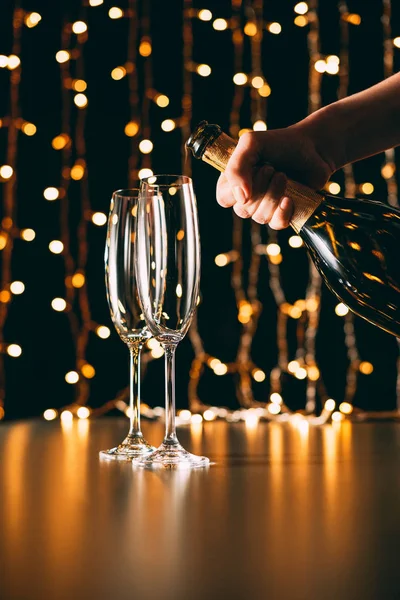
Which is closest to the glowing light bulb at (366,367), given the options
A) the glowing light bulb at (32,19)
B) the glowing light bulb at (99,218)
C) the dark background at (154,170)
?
the dark background at (154,170)

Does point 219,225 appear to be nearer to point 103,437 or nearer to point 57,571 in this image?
point 103,437

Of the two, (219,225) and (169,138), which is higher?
(169,138)

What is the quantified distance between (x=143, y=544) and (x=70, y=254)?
1681mm

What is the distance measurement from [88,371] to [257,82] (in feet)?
2.78

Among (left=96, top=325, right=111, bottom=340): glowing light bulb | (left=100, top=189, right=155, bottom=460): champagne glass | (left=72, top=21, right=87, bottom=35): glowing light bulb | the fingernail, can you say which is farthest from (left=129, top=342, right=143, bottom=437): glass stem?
(left=72, top=21, right=87, bottom=35): glowing light bulb

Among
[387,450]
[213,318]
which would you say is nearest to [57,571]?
[387,450]

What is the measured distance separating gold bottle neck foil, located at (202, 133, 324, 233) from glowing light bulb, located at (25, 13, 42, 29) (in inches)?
58.4

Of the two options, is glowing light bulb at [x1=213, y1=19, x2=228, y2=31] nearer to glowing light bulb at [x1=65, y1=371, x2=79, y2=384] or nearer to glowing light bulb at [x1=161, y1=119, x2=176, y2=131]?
glowing light bulb at [x1=161, y1=119, x2=176, y2=131]

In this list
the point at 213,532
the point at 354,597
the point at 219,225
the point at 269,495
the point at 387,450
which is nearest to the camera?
the point at 354,597

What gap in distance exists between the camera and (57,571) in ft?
1.06

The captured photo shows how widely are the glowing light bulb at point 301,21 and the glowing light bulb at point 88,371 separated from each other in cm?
103

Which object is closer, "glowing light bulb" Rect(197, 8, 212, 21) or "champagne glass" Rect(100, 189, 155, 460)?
"champagne glass" Rect(100, 189, 155, 460)

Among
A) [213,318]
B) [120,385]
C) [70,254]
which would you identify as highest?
[70,254]

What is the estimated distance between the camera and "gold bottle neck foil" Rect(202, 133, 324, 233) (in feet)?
2.25
